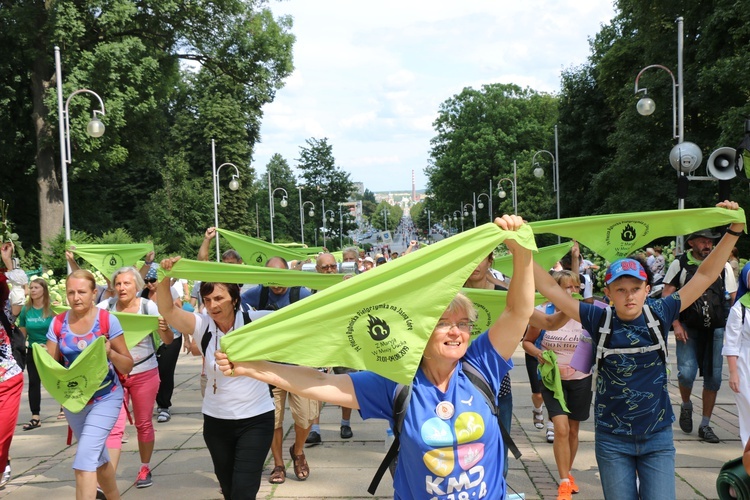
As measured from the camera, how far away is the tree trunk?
2842 cm

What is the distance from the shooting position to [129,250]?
9.62m

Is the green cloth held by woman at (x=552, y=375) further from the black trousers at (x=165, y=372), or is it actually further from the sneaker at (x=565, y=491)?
the black trousers at (x=165, y=372)

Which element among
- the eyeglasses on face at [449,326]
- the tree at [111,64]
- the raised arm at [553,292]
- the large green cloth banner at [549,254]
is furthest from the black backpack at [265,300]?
the tree at [111,64]

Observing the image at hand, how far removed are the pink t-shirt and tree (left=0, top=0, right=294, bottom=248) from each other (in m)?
24.7

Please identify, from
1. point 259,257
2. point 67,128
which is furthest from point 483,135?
point 259,257

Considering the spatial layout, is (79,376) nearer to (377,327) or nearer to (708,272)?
(377,327)

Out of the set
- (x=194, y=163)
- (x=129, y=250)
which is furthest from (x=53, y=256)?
(x=194, y=163)

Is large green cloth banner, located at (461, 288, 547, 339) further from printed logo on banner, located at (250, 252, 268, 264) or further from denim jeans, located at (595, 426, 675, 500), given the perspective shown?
printed logo on banner, located at (250, 252, 268, 264)

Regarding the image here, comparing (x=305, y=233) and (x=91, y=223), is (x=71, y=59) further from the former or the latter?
(x=305, y=233)

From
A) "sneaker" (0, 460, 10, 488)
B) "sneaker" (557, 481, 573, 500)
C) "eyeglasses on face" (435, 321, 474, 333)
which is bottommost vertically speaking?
"sneaker" (0, 460, 10, 488)

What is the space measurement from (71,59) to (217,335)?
26324mm

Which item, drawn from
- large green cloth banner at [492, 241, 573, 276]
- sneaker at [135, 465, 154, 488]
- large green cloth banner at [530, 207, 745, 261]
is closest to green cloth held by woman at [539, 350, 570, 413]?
large green cloth banner at [530, 207, 745, 261]

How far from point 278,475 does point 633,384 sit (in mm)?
3695

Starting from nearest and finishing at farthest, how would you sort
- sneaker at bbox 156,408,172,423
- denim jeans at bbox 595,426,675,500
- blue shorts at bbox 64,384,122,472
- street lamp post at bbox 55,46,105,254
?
1. denim jeans at bbox 595,426,675,500
2. blue shorts at bbox 64,384,122,472
3. sneaker at bbox 156,408,172,423
4. street lamp post at bbox 55,46,105,254
